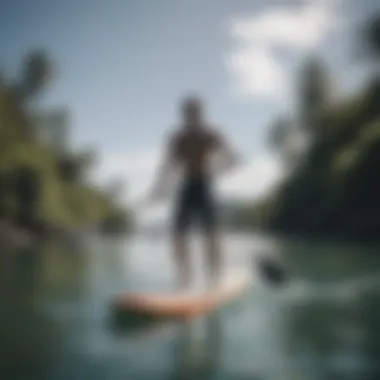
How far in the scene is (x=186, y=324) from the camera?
154 cm

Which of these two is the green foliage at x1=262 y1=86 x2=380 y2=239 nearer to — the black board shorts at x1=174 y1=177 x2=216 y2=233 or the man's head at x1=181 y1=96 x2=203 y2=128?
the black board shorts at x1=174 y1=177 x2=216 y2=233

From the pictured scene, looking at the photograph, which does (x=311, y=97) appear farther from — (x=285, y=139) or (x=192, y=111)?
(x=192, y=111)

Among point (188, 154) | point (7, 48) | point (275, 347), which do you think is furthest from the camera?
point (7, 48)

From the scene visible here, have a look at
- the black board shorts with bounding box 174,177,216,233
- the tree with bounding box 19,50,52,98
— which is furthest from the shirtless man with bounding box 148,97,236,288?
the tree with bounding box 19,50,52,98

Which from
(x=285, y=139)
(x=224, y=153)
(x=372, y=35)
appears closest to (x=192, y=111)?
(x=224, y=153)

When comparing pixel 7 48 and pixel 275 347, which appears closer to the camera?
pixel 275 347

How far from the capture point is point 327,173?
5.47 feet

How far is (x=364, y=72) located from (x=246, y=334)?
0.72 m

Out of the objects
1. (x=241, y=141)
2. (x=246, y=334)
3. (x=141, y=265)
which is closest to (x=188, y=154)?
(x=241, y=141)

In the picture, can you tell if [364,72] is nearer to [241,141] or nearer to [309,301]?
[241,141]

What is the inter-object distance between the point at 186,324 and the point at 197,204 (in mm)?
284

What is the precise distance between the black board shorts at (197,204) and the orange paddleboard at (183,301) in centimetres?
15

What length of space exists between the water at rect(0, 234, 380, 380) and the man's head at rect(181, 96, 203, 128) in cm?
29

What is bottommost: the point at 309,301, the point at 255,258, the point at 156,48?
the point at 309,301
